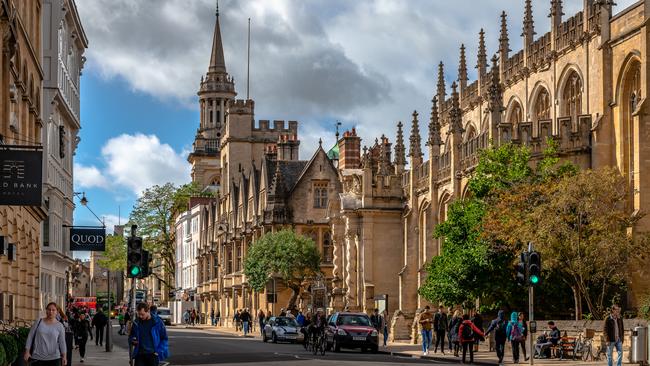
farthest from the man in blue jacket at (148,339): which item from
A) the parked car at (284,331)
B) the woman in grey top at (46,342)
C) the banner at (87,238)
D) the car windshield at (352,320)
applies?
the parked car at (284,331)

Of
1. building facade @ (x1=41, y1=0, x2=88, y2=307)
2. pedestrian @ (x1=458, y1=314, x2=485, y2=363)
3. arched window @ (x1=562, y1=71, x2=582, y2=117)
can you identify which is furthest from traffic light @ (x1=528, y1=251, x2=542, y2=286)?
building facade @ (x1=41, y1=0, x2=88, y2=307)

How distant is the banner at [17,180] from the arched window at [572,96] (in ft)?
111

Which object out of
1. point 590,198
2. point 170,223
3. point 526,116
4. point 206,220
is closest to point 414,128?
point 526,116

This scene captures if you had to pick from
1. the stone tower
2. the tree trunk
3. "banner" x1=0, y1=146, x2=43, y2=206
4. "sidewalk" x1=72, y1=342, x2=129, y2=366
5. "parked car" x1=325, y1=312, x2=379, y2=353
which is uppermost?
the stone tower

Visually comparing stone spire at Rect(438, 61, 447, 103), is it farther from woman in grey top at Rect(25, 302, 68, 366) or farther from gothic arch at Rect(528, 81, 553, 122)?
woman in grey top at Rect(25, 302, 68, 366)

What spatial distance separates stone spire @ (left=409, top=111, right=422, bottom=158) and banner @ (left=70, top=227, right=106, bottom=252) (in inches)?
833

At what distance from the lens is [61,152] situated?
61.9m

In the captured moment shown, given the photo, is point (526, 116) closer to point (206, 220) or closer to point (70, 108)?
point (70, 108)

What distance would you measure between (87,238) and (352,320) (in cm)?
1013

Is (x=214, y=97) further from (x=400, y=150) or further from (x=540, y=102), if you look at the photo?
(x=540, y=102)

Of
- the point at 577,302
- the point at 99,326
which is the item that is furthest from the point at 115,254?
the point at 577,302

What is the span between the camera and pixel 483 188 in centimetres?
4509

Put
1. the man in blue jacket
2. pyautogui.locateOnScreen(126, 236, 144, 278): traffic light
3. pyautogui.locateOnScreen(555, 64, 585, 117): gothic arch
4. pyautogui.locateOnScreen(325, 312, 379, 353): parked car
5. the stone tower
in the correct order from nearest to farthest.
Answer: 1. the man in blue jacket
2. pyautogui.locateOnScreen(126, 236, 144, 278): traffic light
3. pyautogui.locateOnScreen(325, 312, 379, 353): parked car
4. pyautogui.locateOnScreen(555, 64, 585, 117): gothic arch
5. the stone tower

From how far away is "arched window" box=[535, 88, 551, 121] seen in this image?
190 feet
